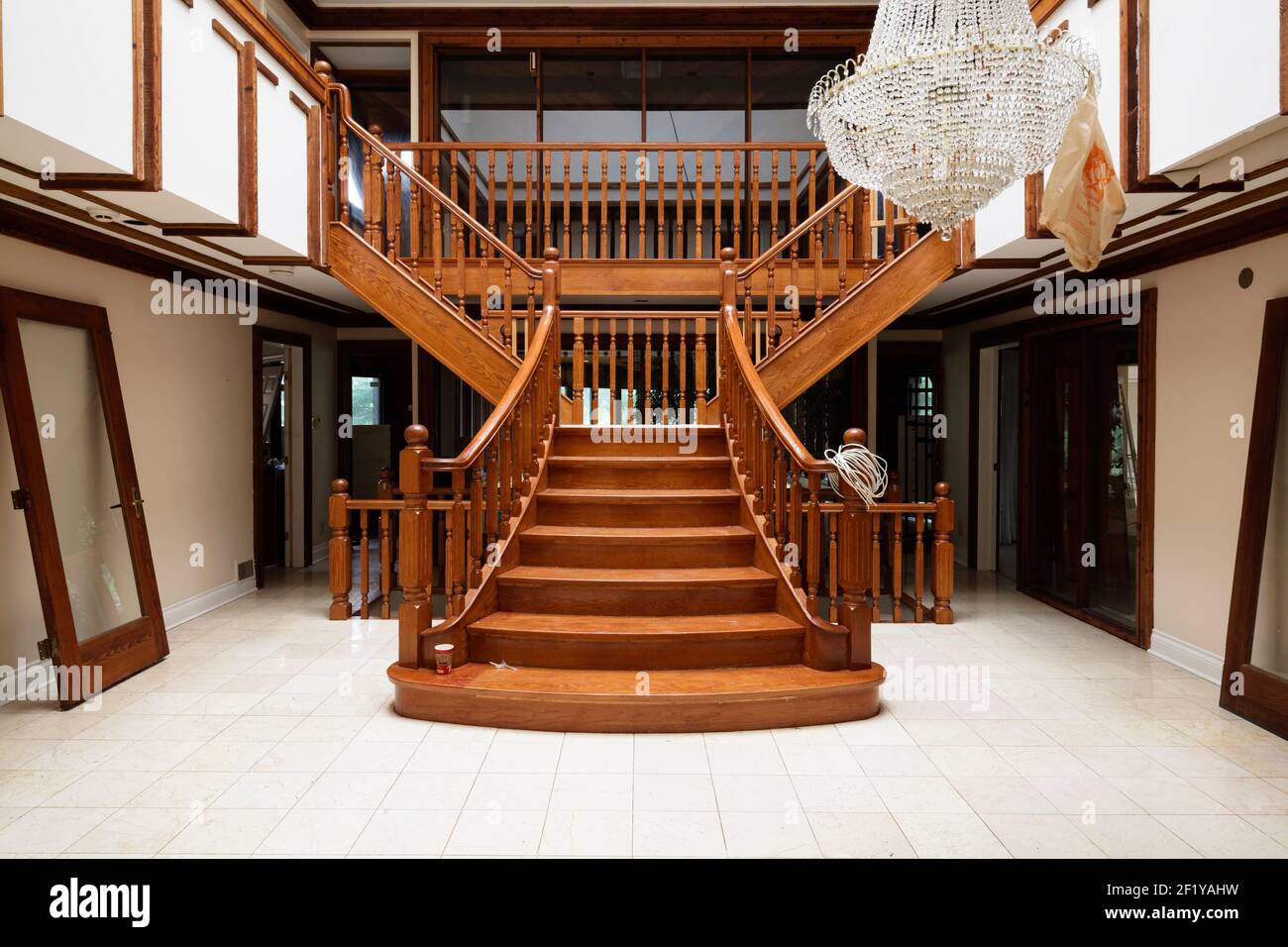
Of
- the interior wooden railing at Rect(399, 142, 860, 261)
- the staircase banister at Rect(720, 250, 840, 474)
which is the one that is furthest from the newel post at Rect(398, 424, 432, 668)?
the interior wooden railing at Rect(399, 142, 860, 261)

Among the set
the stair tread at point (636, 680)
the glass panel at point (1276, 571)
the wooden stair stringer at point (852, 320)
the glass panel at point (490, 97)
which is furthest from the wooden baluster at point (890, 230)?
the glass panel at point (490, 97)

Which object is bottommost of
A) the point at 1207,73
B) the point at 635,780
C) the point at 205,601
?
the point at 635,780

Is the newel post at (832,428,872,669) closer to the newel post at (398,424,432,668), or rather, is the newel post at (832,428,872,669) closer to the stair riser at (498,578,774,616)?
the stair riser at (498,578,774,616)

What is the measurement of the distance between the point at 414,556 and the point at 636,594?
3.67 feet

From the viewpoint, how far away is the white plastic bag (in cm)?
A: 318

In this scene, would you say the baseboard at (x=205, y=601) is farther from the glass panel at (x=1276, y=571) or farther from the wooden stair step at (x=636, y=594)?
the glass panel at (x=1276, y=571)

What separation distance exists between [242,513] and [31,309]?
2.80 meters

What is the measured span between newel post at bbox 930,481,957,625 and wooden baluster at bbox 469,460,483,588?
3099 millimetres

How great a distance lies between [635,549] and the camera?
445cm

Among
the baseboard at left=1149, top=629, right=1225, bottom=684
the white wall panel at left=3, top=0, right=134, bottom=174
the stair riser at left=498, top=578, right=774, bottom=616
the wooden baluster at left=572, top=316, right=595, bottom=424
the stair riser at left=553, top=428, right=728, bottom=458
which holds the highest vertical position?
the white wall panel at left=3, top=0, right=134, bottom=174

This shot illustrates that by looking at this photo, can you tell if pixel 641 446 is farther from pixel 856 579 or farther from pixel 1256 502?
pixel 1256 502

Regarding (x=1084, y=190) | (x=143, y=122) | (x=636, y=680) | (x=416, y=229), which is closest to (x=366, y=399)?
(x=416, y=229)
